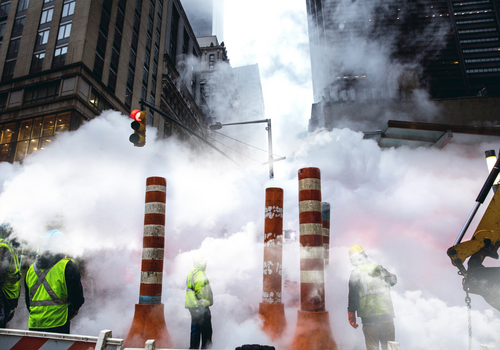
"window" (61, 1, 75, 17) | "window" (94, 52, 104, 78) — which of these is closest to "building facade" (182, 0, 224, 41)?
"window" (61, 1, 75, 17)

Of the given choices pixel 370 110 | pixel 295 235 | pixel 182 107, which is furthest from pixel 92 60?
pixel 295 235

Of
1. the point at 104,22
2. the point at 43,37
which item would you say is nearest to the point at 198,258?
the point at 104,22

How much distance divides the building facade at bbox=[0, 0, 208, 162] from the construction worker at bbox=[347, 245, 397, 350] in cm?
1911

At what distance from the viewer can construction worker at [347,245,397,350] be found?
11.4 feet

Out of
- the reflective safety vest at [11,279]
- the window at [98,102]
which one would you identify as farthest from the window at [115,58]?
the reflective safety vest at [11,279]

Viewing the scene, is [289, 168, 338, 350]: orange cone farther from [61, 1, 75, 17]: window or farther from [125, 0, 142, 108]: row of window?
[61, 1, 75, 17]: window

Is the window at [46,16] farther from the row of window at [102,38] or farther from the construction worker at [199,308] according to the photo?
the construction worker at [199,308]

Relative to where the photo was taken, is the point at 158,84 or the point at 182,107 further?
the point at 182,107

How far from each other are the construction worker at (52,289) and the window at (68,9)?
2337cm

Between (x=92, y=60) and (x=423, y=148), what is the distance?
2060cm

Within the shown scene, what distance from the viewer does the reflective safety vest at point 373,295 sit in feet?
11.6

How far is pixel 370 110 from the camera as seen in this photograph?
17.1 m

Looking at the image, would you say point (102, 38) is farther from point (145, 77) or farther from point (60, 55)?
point (145, 77)

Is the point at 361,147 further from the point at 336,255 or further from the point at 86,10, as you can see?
the point at 86,10
